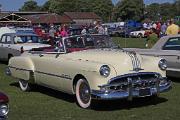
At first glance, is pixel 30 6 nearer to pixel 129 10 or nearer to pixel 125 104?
pixel 129 10

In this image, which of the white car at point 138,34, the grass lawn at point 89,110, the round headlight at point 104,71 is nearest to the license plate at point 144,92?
the grass lawn at point 89,110

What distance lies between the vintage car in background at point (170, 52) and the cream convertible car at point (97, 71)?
215 centimetres

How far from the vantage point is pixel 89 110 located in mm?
8633

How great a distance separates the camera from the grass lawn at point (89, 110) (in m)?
8.02

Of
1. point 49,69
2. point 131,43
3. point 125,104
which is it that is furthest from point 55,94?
point 131,43

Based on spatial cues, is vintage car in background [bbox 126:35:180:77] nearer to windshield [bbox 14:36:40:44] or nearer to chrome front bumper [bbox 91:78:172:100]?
chrome front bumper [bbox 91:78:172:100]

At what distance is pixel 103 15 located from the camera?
5413 inches

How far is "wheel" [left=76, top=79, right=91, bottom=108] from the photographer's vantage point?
8.65m

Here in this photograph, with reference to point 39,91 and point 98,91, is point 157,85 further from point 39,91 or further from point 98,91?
point 39,91

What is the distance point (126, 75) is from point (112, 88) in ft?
1.15

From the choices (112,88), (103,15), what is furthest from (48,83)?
(103,15)

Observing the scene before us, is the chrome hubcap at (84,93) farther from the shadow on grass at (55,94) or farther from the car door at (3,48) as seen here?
the car door at (3,48)

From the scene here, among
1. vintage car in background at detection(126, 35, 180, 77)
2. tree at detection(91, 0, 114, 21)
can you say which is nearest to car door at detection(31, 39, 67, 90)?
vintage car in background at detection(126, 35, 180, 77)

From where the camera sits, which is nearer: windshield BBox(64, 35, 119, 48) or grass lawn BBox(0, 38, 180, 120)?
grass lawn BBox(0, 38, 180, 120)
